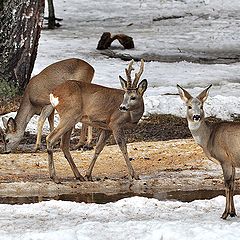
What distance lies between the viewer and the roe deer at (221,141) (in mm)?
9359

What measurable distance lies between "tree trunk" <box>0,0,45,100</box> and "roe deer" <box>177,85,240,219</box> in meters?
7.65

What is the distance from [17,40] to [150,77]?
4.94 m


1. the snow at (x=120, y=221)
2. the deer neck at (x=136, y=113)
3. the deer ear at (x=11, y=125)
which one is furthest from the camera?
the deer ear at (x=11, y=125)

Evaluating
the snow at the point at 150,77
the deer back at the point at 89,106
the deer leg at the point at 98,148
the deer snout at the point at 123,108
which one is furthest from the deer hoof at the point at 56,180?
the snow at the point at 150,77

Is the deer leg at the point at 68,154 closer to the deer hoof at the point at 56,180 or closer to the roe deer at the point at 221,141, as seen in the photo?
the deer hoof at the point at 56,180

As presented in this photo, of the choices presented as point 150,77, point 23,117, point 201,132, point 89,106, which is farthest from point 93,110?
point 150,77

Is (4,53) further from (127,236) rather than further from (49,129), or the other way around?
(127,236)

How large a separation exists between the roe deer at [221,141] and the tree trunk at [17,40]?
7.65 metres

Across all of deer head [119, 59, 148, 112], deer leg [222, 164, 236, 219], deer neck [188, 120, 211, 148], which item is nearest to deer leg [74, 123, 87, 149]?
deer head [119, 59, 148, 112]

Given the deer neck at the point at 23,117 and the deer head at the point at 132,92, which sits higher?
the deer head at the point at 132,92

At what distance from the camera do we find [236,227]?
8.69 m

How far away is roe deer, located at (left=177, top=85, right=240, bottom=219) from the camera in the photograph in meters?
9.36

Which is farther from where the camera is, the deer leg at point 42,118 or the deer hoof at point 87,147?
the deer leg at point 42,118

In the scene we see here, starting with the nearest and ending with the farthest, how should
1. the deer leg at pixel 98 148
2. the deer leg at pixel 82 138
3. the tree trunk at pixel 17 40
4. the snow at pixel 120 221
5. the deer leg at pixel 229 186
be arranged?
the snow at pixel 120 221, the deer leg at pixel 229 186, the deer leg at pixel 98 148, the deer leg at pixel 82 138, the tree trunk at pixel 17 40
